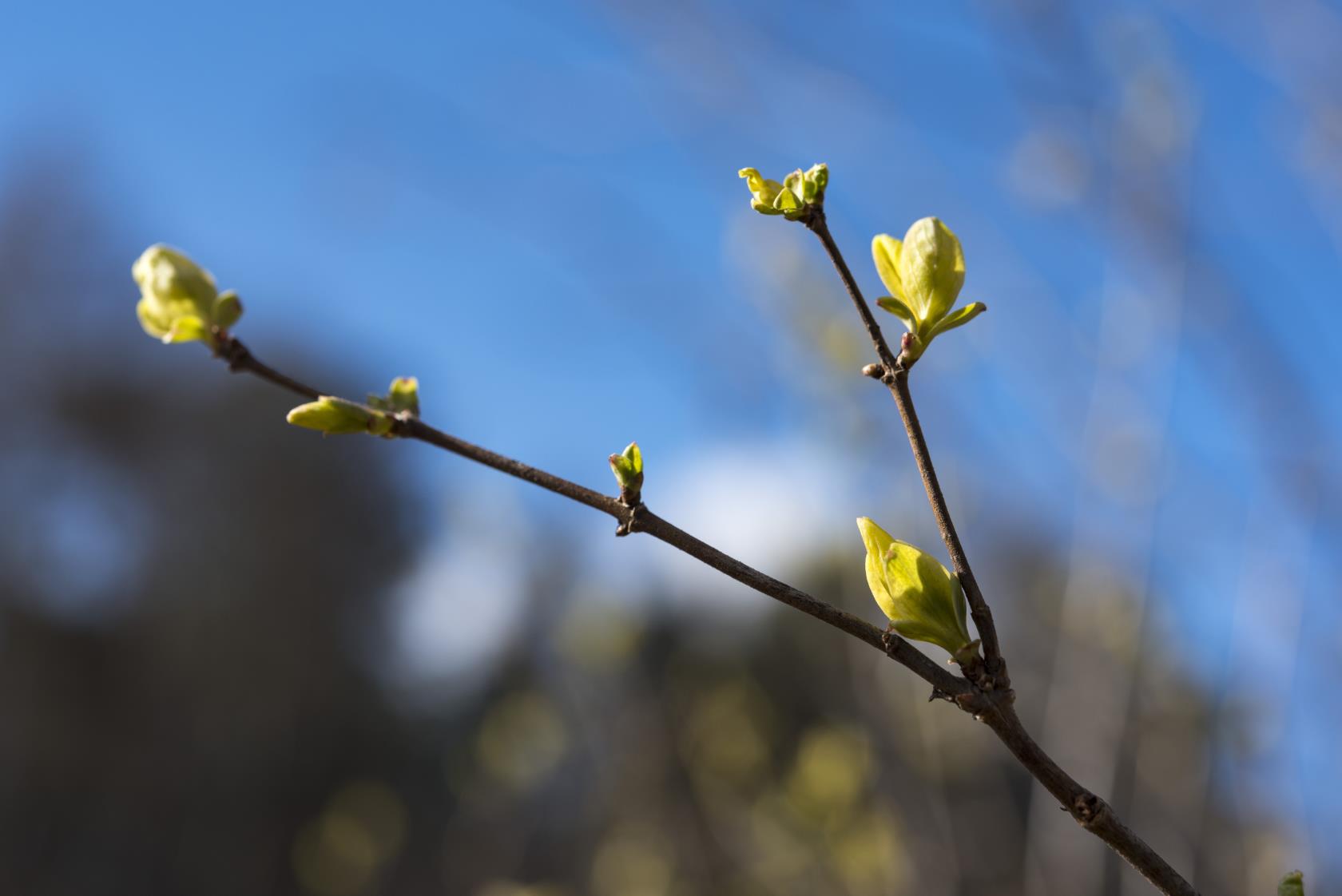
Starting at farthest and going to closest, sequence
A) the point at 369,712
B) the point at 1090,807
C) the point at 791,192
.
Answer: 1. the point at 369,712
2. the point at 791,192
3. the point at 1090,807

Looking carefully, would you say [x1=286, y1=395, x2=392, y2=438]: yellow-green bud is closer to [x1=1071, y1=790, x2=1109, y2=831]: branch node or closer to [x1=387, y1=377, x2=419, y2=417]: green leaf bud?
[x1=387, y1=377, x2=419, y2=417]: green leaf bud

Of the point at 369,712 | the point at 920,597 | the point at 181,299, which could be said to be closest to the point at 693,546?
the point at 920,597

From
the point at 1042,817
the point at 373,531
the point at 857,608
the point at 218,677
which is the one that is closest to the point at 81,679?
the point at 218,677

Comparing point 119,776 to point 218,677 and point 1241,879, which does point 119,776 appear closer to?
point 218,677

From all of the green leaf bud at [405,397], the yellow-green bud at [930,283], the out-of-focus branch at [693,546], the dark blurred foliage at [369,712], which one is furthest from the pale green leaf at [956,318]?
the dark blurred foliage at [369,712]

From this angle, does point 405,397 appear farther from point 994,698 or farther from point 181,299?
point 994,698

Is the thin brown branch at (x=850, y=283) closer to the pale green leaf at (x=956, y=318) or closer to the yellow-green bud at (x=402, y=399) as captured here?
the pale green leaf at (x=956, y=318)
